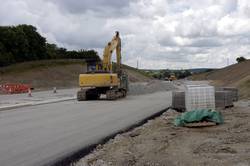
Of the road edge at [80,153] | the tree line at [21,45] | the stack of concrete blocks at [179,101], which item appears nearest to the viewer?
the road edge at [80,153]

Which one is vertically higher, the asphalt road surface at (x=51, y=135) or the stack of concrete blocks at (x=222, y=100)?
the stack of concrete blocks at (x=222, y=100)

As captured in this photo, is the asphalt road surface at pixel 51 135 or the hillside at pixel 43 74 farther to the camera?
the hillside at pixel 43 74

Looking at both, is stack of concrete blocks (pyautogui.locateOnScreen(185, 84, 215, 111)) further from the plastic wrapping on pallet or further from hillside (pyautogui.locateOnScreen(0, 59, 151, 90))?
hillside (pyautogui.locateOnScreen(0, 59, 151, 90))

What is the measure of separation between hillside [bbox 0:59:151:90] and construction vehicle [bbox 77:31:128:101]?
42.0 metres

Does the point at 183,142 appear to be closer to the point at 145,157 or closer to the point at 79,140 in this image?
the point at 145,157

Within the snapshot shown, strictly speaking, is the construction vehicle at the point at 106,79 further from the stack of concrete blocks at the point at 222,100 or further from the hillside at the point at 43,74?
the hillside at the point at 43,74

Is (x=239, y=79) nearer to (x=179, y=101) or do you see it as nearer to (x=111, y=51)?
(x=111, y=51)

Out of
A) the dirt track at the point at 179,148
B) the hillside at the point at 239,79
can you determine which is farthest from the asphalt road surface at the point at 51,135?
the hillside at the point at 239,79

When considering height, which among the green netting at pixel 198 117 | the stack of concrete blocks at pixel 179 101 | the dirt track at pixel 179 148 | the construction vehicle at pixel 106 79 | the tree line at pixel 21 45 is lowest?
the dirt track at pixel 179 148

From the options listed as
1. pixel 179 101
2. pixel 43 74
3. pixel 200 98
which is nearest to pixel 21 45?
pixel 43 74

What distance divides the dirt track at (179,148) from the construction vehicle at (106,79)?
18212mm

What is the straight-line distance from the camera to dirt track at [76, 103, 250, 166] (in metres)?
8.78

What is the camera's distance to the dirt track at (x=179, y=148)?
8779mm

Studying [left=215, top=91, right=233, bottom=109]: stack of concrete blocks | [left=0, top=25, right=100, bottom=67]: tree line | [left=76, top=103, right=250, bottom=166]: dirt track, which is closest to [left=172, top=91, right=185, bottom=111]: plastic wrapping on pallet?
[left=215, top=91, right=233, bottom=109]: stack of concrete blocks
